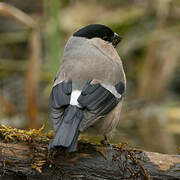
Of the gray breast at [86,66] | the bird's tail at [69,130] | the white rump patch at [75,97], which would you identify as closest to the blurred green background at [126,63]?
the gray breast at [86,66]

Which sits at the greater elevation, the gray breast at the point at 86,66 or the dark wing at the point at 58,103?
the gray breast at the point at 86,66

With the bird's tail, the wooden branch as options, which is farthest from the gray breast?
the wooden branch

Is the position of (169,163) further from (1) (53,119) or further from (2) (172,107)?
(2) (172,107)

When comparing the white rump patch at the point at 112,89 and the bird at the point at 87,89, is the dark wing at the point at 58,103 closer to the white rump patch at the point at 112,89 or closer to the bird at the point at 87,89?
the bird at the point at 87,89

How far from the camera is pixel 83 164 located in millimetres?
3635

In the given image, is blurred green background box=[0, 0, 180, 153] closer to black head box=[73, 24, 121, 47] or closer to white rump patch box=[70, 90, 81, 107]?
black head box=[73, 24, 121, 47]

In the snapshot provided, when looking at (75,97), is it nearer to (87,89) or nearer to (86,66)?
(87,89)

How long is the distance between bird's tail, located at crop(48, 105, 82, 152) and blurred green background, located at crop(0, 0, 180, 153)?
284 centimetres

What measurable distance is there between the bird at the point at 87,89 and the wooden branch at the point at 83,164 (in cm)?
22

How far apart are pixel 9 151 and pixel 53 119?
0.41 meters

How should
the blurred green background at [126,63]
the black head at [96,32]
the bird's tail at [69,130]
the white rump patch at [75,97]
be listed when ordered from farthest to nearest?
the blurred green background at [126,63] < the black head at [96,32] < the white rump patch at [75,97] < the bird's tail at [69,130]

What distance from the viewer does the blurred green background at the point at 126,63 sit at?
22.3ft

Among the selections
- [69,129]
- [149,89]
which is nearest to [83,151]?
[69,129]

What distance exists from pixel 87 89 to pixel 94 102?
15 cm
